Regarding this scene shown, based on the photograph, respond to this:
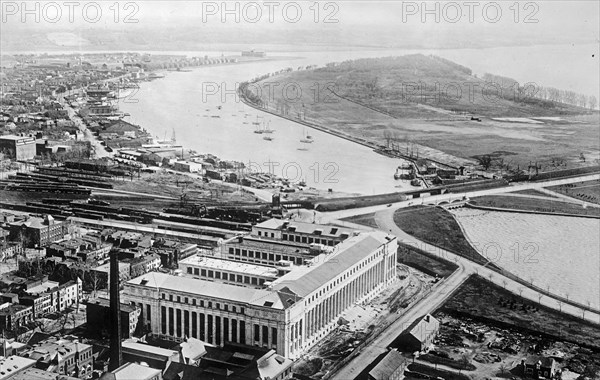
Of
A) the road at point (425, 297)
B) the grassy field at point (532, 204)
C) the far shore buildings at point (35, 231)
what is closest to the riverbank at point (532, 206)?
the grassy field at point (532, 204)

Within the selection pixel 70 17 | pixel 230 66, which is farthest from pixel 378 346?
pixel 230 66

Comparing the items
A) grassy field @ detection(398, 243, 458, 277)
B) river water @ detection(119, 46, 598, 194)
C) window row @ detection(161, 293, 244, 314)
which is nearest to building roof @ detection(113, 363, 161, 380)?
window row @ detection(161, 293, 244, 314)

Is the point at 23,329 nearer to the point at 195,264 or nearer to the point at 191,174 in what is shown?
the point at 195,264

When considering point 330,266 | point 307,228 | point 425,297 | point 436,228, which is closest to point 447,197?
point 436,228

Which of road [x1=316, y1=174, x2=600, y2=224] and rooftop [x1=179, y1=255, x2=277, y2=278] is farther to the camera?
road [x1=316, y1=174, x2=600, y2=224]

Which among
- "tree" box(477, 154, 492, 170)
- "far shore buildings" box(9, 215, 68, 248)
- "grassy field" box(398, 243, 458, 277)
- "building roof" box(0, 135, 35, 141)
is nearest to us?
"grassy field" box(398, 243, 458, 277)

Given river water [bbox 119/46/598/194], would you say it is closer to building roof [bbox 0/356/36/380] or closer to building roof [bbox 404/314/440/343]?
building roof [bbox 404/314/440/343]
